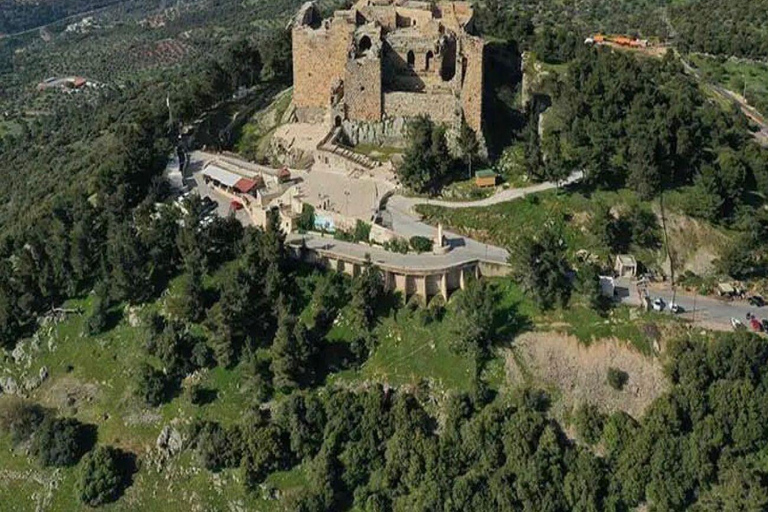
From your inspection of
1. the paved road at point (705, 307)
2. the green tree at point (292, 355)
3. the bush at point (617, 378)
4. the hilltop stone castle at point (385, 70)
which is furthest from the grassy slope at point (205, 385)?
the hilltop stone castle at point (385, 70)

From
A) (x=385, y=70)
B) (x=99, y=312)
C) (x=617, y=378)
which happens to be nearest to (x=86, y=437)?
(x=99, y=312)

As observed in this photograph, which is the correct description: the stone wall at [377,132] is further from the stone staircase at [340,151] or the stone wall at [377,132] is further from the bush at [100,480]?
the bush at [100,480]

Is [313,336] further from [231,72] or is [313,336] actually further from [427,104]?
[231,72]

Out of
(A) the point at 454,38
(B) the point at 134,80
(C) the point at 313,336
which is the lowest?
(B) the point at 134,80

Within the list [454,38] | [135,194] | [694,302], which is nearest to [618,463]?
[694,302]

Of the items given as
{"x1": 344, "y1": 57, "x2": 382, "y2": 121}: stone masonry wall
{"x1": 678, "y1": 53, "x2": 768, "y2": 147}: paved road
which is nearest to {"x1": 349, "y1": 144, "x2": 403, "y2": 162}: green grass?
{"x1": 344, "y1": 57, "x2": 382, "y2": 121}: stone masonry wall

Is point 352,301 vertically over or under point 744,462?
over
